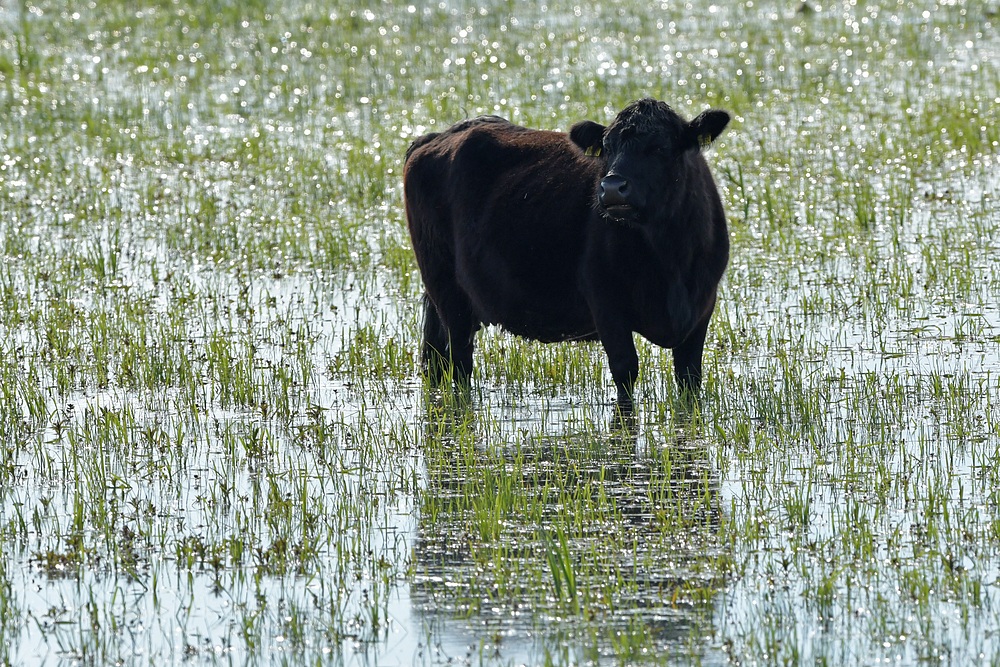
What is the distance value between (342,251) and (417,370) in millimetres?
2675

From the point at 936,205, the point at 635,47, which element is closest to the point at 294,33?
the point at 635,47

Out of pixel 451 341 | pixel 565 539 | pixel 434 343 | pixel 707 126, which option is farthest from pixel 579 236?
pixel 565 539

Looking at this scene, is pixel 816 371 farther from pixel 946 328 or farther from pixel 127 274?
pixel 127 274

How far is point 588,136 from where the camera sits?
25.3 ft

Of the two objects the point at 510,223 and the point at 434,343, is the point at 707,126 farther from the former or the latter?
the point at 434,343

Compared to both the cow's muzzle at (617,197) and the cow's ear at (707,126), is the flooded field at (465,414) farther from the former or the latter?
the cow's ear at (707,126)

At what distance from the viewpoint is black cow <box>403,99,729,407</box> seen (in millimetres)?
7402

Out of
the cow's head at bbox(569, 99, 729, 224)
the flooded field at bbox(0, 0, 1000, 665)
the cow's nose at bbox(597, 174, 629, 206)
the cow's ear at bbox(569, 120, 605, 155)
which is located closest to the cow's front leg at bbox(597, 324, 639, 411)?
the flooded field at bbox(0, 0, 1000, 665)

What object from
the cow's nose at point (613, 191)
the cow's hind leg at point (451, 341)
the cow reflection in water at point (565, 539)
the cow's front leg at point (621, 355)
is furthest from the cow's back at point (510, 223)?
the cow reflection in water at point (565, 539)

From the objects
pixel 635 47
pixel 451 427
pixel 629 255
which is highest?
pixel 635 47

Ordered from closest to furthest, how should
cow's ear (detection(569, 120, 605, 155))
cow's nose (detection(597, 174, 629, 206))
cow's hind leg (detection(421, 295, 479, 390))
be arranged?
cow's nose (detection(597, 174, 629, 206)), cow's ear (detection(569, 120, 605, 155)), cow's hind leg (detection(421, 295, 479, 390))

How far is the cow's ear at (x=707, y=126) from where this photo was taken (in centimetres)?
743

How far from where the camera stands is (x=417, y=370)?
346 inches

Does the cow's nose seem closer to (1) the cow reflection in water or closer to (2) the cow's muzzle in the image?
(2) the cow's muzzle
